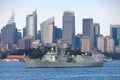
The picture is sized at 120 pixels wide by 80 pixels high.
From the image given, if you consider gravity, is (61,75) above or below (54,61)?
below

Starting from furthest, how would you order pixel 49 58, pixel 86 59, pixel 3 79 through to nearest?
pixel 86 59
pixel 49 58
pixel 3 79

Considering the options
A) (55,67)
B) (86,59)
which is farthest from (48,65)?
(86,59)

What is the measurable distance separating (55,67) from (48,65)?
1781 millimetres

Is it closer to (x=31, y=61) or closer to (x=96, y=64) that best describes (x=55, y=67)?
(x=31, y=61)

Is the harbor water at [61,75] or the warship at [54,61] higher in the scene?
the warship at [54,61]

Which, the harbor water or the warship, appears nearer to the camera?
the harbor water

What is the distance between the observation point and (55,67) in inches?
5404

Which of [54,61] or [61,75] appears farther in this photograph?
[54,61]

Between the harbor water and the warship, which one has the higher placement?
the warship

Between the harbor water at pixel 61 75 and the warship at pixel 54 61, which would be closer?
the harbor water at pixel 61 75

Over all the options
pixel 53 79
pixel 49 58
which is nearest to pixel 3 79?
A: pixel 53 79

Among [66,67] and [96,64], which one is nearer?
[66,67]

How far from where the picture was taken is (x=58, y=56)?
138250 millimetres

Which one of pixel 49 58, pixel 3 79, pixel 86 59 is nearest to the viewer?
pixel 3 79
